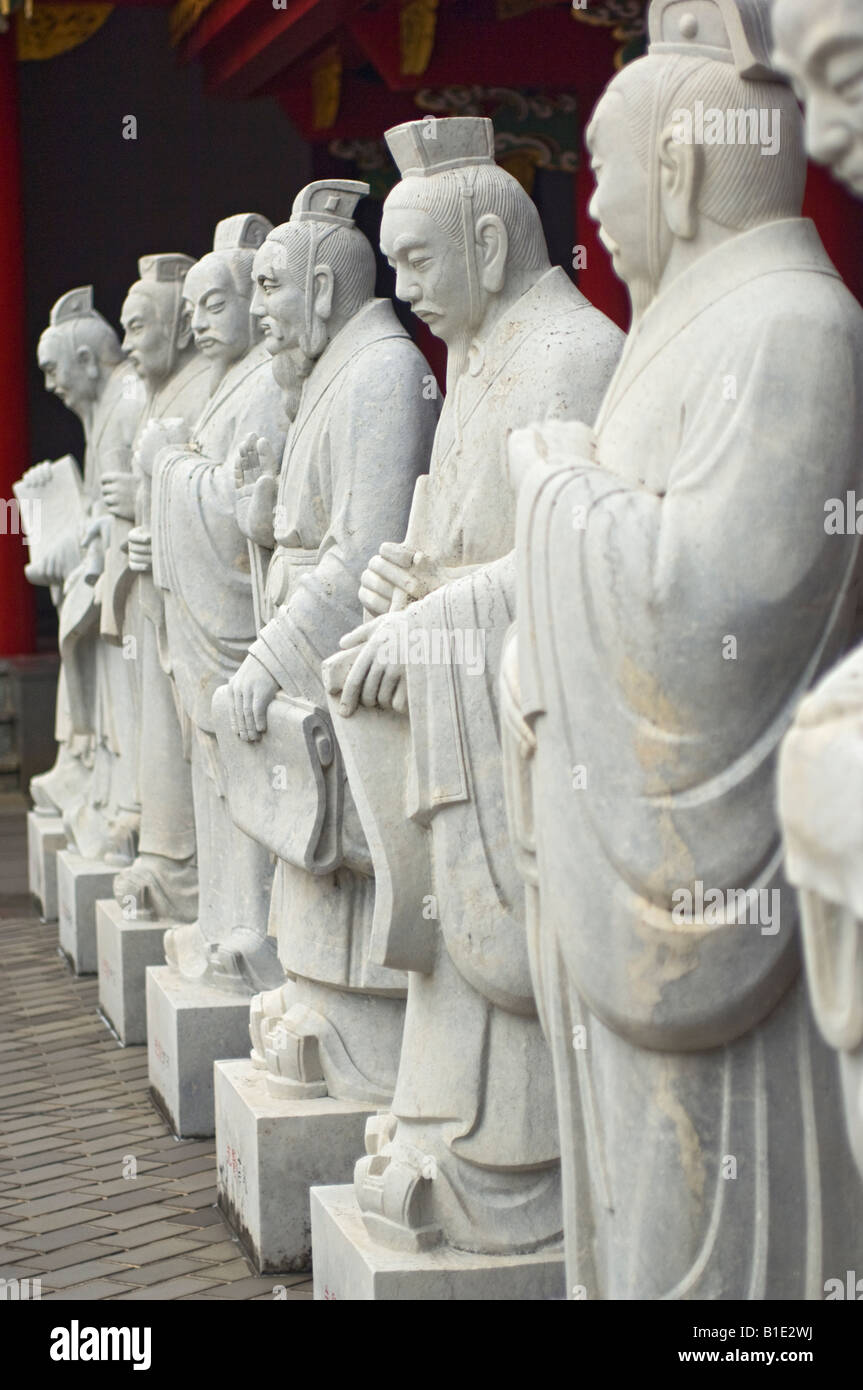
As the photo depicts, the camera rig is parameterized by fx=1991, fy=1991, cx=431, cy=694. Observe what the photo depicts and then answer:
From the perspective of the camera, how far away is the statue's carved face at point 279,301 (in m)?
4.17

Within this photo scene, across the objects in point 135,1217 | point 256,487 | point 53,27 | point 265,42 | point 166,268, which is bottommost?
point 135,1217

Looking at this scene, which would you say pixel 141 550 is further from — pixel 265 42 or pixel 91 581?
pixel 265 42

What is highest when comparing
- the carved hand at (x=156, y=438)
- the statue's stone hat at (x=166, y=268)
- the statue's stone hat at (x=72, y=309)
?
the statue's stone hat at (x=72, y=309)

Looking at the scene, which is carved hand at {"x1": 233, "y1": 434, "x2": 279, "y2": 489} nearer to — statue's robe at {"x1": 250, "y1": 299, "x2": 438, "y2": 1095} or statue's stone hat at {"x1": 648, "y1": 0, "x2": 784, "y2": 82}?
statue's robe at {"x1": 250, "y1": 299, "x2": 438, "y2": 1095}

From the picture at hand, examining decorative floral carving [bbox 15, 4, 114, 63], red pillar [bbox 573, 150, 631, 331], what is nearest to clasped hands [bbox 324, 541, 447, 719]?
red pillar [bbox 573, 150, 631, 331]

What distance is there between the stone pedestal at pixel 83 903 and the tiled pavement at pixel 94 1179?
0.25m

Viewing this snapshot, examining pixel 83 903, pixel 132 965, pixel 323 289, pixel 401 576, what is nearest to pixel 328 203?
Result: pixel 323 289

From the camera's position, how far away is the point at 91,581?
23.8 feet

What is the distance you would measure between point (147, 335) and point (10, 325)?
20.0ft

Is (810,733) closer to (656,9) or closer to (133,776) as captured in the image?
(656,9)

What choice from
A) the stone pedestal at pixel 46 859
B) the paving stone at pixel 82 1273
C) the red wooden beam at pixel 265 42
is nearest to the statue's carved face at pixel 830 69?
the paving stone at pixel 82 1273

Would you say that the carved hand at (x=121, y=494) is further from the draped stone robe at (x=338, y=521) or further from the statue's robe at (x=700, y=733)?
the statue's robe at (x=700, y=733)

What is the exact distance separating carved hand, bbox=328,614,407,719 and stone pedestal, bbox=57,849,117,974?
12.1ft

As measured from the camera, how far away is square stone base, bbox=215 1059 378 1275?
4.01 m
